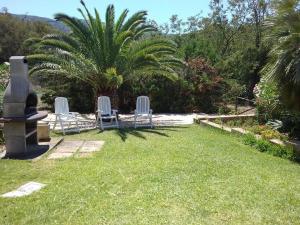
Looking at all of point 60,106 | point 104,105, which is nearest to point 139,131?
point 104,105

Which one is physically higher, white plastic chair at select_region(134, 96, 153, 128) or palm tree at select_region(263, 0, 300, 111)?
palm tree at select_region(263, 0, 300, 111)

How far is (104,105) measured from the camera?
13.7 metres

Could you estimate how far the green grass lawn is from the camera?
4.92 meters

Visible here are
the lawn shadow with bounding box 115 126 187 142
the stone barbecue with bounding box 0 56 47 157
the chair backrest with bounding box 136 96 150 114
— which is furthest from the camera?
the chair backrest with bounding box 136 96 150 114

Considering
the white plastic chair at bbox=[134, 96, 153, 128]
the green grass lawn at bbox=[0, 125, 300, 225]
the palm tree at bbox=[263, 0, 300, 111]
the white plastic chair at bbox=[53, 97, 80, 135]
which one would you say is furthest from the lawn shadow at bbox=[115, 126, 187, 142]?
the palm tree at bbox=[263, 0, 300, 111]

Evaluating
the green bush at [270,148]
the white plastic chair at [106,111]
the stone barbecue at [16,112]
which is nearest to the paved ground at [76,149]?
the stone barbecue at [16,112]

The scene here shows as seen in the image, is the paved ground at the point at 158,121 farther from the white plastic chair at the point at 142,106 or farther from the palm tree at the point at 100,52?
the palm tree at the point at 100,52

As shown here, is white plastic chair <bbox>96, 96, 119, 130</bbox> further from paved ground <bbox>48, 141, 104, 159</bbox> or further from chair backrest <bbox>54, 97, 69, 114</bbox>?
paved ground <bbox>48, 141, 104, 159</bbox>

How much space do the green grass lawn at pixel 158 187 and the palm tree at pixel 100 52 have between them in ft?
17.8

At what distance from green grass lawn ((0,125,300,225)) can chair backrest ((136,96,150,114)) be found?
4.55 m

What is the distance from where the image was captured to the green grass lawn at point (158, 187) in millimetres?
4918

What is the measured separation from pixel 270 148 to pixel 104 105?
6151 millimetres

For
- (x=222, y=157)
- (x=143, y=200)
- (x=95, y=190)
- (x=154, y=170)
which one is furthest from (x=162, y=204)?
(x=222, y=157)

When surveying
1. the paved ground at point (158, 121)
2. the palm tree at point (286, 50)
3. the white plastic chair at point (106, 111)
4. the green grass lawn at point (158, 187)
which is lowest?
the green grass lawn at point (158, 187)
